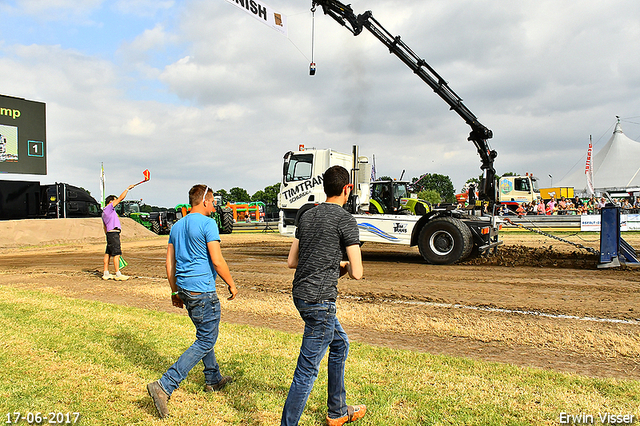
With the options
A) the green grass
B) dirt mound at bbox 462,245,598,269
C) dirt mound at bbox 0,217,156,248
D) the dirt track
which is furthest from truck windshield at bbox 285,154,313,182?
dirt mound at bbox 0,217,156,248

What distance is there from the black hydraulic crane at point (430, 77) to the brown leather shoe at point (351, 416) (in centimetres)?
1211

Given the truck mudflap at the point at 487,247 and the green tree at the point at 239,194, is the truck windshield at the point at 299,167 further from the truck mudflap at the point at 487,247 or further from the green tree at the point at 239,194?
the green tree at the point at 239,194

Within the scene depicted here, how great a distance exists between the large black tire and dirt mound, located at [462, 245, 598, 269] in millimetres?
548

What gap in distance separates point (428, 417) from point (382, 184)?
1099cm

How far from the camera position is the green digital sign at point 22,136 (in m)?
23.8

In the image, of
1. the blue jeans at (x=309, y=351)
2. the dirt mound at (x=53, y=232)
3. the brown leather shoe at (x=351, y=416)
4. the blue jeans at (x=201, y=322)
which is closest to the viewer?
the blue jeans at (x=309, y=351)

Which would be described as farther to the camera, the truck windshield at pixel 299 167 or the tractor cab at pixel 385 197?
the tractor cab at pixel 385 197

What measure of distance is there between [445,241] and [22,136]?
24.1 m

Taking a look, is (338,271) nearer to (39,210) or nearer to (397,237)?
(397,237)

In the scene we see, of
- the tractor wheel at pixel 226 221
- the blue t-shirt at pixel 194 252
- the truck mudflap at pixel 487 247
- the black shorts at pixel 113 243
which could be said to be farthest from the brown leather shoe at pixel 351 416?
the tractor wheel at pixel 226 221

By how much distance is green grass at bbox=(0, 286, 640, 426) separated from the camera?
11.1ft

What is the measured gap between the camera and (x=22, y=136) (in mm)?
24359

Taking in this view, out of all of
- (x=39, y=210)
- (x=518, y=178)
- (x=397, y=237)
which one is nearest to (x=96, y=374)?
(x=397, y=237)

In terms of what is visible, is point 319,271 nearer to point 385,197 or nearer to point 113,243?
point 113,243
